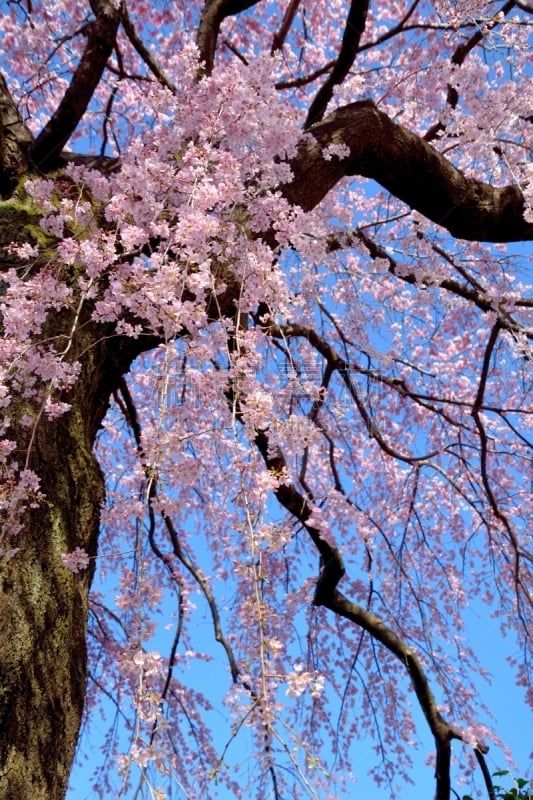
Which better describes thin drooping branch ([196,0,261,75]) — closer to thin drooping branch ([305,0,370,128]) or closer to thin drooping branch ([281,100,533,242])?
thin drooping branch ([305,0,370,128])

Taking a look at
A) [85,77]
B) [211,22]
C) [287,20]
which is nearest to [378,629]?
[85,77]

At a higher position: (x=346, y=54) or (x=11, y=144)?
(x=346, y=54)

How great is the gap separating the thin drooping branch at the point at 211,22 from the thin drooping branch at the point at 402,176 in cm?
83

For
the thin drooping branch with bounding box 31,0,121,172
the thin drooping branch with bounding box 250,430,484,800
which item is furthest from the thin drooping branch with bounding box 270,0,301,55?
the thin drooping branch with bounding box 250,430,484,800

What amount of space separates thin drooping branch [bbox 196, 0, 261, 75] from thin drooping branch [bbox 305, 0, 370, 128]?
616 mm

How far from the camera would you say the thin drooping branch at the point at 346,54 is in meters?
3.51

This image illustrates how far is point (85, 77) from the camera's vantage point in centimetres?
315

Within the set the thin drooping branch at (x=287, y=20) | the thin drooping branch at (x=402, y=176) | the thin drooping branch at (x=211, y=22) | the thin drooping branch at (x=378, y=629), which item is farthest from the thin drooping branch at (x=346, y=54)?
the thin drooping branch at (x=378, y=629)

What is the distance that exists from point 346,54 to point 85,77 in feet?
4.94

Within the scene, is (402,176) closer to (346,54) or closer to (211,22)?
(346,54)

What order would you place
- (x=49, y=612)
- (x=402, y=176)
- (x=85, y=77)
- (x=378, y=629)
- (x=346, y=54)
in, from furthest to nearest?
(x=378, y=629)
(x=346, y=54)
(x=402, y=176)
(x=85, y=77)
(x=49, y=612)

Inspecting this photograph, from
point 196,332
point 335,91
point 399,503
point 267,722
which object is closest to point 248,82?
point 196,332

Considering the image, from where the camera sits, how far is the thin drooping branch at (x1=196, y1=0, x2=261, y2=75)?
12.2ft

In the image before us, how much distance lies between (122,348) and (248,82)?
116 cm
